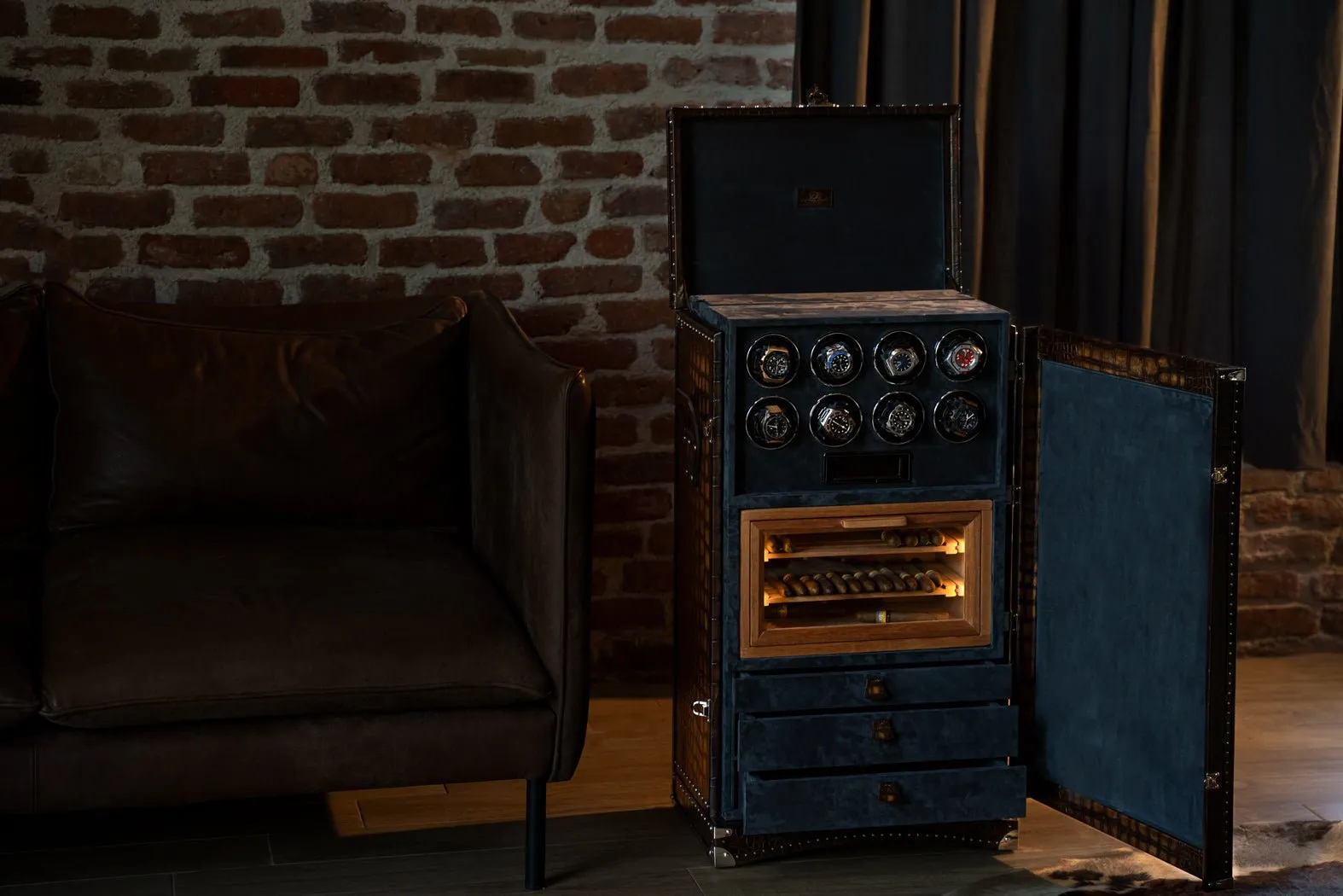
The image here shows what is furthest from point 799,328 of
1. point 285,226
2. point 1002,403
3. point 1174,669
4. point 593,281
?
point 285,226

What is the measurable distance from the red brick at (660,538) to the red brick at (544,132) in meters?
0.79

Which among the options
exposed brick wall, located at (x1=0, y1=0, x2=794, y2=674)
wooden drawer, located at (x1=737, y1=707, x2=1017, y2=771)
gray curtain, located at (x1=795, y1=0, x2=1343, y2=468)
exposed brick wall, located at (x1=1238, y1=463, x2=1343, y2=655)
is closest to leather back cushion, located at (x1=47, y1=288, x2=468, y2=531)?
exposed brick wall, located at (x1=0, y1=0, x2=794, y2=674)

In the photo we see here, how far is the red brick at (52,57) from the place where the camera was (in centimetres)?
309

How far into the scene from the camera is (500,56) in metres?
3.28

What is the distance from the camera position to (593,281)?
340cm

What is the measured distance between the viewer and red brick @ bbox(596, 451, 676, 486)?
137 inches

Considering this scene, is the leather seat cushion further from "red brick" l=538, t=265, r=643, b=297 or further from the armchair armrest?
"red brick" l=538, t=265, r=643, b=297

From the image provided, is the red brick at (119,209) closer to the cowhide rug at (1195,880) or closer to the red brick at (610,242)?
the red brick at (610,242)

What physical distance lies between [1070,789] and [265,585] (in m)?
1.28

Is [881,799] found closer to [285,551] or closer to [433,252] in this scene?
[285,551]

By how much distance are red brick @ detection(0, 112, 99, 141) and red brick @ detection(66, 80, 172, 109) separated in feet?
0.09

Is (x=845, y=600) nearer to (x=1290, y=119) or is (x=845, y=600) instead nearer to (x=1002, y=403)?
(x=1002, y=403)

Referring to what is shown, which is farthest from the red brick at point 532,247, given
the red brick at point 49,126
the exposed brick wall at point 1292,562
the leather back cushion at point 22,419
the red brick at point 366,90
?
the exposed brick wall at point 1292,562

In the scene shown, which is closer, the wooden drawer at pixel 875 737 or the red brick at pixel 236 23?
the wooden drawer at pixel 875 737
